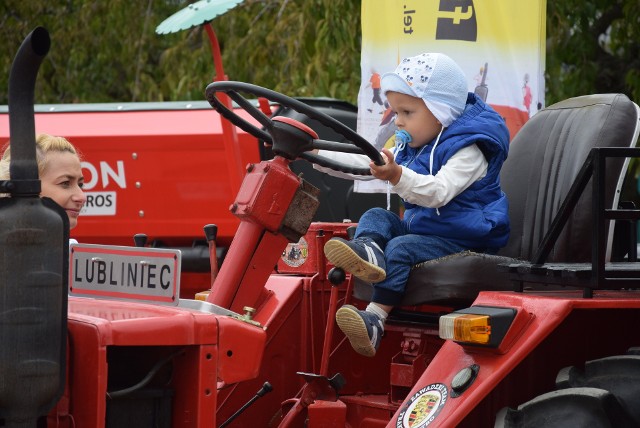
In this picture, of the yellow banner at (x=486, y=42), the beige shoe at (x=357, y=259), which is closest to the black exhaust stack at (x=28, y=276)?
the beige shoe at (x=357, y=259)

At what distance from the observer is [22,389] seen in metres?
2.35

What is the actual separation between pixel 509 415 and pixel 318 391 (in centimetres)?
84

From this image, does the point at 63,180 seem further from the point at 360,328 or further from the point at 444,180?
the point at 444,180

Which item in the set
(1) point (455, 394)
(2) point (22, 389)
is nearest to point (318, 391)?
(1) point (455, 394)

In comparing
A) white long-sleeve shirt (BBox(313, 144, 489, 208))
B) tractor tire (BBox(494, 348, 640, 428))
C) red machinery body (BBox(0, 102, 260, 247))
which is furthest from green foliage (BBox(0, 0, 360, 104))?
tractor tire (BBox(494, 348, 640, 428))

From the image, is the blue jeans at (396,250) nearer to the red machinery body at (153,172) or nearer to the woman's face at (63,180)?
the woman's face at (63,180)

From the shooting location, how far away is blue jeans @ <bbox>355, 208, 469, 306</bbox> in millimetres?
3547

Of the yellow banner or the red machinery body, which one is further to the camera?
the red machinery body

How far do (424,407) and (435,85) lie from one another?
106cm

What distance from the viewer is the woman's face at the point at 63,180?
3.42 metres

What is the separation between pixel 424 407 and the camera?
3094mm

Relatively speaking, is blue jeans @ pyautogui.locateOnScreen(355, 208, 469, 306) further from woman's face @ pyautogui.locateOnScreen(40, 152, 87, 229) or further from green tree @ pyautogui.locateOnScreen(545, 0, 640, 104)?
green tree @ pyautogui.locateOnScreen(545, 0, 640, 104)

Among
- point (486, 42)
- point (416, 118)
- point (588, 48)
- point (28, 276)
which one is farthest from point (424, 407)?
point (588, 48)

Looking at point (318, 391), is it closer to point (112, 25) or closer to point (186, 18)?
point (186, 18)
